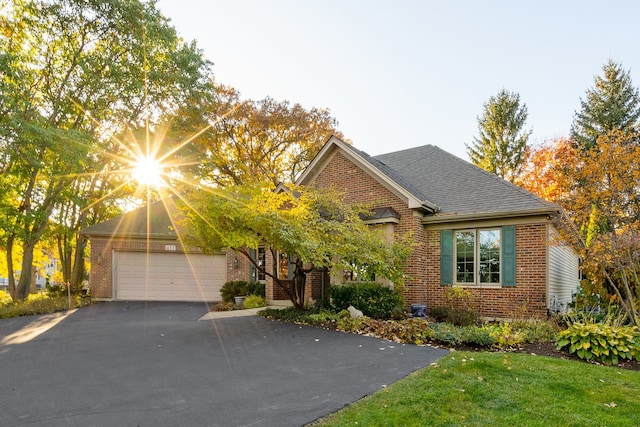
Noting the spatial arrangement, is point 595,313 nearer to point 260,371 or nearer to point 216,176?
point 260,371

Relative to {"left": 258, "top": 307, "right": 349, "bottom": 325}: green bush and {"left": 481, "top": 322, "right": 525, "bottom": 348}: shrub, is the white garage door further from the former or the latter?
{"left": 481, "top": 322, "right": 525, "bottom": 348}: shrub

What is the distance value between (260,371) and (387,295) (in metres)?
5.44

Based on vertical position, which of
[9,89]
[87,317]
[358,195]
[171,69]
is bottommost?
[87,317]

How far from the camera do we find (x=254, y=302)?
1334cm

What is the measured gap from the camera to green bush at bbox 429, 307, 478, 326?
9.35m

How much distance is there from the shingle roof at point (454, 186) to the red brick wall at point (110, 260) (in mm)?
7693

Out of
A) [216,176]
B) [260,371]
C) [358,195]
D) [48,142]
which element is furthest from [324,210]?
[216,176]

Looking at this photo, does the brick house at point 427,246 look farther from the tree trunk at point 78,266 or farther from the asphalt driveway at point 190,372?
the asphalt driveway at point 190,372

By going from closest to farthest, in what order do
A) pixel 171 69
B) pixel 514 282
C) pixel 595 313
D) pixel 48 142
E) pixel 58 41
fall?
1. pixel 595 313
2. pixel 514 282
3. pixel 48 142
4. pixel 58 41
5. pixel 171 69

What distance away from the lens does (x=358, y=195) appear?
507 inches

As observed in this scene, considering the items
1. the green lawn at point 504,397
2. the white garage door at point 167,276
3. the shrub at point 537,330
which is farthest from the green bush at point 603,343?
the white garage door at point 167,276

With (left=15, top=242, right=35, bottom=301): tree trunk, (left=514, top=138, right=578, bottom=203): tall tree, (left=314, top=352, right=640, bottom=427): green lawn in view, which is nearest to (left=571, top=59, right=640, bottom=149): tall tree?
(left=514, top=138, right=578, bottom=203): tall tree

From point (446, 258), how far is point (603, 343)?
5.23 metres

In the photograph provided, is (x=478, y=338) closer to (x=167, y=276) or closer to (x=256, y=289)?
(x=256, y=289)
